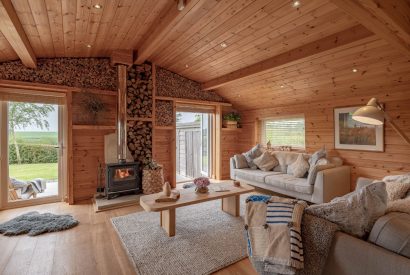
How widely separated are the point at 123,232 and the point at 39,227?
117cm

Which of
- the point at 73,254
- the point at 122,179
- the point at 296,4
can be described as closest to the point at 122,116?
the point at 122,179

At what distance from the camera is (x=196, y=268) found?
211 cm

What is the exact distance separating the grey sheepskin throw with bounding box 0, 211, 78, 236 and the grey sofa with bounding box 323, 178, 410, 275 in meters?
3.19

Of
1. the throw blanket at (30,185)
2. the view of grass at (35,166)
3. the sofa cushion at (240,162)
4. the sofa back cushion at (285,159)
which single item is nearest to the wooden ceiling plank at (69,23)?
the view of grass at (35,166)

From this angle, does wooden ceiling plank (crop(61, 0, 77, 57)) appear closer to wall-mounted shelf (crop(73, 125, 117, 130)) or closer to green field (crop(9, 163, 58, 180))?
wall-mounted shelf (crop(73, 125, 117, 130))

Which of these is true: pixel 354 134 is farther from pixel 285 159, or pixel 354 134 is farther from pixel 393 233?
pixel 393 233

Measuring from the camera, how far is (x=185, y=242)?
259cm

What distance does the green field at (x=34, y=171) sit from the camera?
12.5 ft

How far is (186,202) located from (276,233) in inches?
56.2

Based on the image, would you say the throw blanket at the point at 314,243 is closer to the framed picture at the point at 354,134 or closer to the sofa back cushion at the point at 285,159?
the framed picture at the point at 354,134

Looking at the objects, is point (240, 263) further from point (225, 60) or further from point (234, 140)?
point (234, 140)

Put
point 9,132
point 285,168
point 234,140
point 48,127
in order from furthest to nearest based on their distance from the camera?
point 234,140 → point 285,168 → point 48,127 → point 9,132

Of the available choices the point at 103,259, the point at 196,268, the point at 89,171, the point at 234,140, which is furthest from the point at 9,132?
the point at 234,140

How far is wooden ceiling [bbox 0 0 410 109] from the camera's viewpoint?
2356mm
